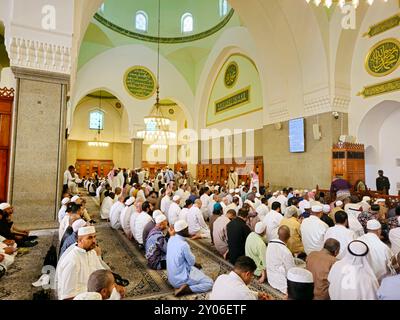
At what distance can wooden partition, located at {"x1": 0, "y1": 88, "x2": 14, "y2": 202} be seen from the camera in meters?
3.87

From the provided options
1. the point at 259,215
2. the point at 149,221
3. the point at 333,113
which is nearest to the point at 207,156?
the point at 333,113

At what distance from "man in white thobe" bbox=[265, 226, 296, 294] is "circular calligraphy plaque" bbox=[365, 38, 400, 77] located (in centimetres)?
542

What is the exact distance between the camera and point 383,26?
5738 mm

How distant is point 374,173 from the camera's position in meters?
6.51

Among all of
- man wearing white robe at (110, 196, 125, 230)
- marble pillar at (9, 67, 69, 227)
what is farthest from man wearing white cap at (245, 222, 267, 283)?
marble pillar at (9, 67, 69, 227)

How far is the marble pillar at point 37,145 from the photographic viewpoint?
3525 millimetres

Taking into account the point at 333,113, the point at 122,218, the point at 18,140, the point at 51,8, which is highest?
the point at 51,8

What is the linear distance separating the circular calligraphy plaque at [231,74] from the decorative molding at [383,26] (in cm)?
447

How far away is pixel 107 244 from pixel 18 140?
191cm

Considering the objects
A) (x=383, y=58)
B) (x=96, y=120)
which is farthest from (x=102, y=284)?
(x=96, y=120)

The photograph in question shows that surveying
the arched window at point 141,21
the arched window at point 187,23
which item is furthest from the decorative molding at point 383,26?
the arched window at point 141,21

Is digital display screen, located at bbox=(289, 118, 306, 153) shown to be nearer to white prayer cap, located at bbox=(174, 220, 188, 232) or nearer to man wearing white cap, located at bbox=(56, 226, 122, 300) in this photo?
white prayer cap, located at bbox=(174, 220, 188, 232)

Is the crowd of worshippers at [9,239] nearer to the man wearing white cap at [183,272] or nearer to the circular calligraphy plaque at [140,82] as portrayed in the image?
the man wearing white cap at [183,272]

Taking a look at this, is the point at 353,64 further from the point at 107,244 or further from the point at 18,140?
the point at 18,140
